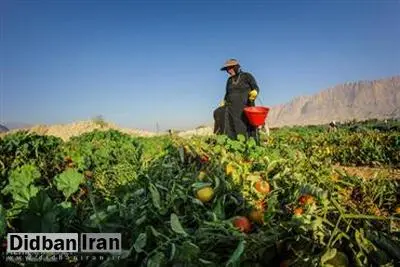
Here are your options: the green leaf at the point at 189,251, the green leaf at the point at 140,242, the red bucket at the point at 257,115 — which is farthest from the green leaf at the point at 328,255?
the red bucket at the point at 257,115

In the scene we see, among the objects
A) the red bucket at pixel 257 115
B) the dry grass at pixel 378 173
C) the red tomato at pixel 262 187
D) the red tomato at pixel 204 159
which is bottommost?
the dry grass at pixel 378 173

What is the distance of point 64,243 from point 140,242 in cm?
36

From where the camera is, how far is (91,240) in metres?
2.03

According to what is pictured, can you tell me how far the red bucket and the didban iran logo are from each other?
474 centimetres

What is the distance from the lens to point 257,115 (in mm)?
6664

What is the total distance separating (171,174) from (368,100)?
126m

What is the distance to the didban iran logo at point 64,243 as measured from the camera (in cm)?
187

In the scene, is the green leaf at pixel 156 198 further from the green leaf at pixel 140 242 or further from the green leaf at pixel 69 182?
the green leaf at pixel 69 182

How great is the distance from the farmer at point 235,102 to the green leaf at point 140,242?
5515 millimetres

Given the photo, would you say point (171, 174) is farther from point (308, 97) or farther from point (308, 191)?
point (308, 97)

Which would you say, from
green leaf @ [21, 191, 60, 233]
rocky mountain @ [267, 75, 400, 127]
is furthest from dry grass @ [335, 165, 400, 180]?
rocky mountain @ [267, 75, 400, 127]

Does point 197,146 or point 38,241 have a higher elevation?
point 197,146

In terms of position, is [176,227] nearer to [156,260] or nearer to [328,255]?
[156,260]

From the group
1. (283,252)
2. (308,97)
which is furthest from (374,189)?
(308,97)
